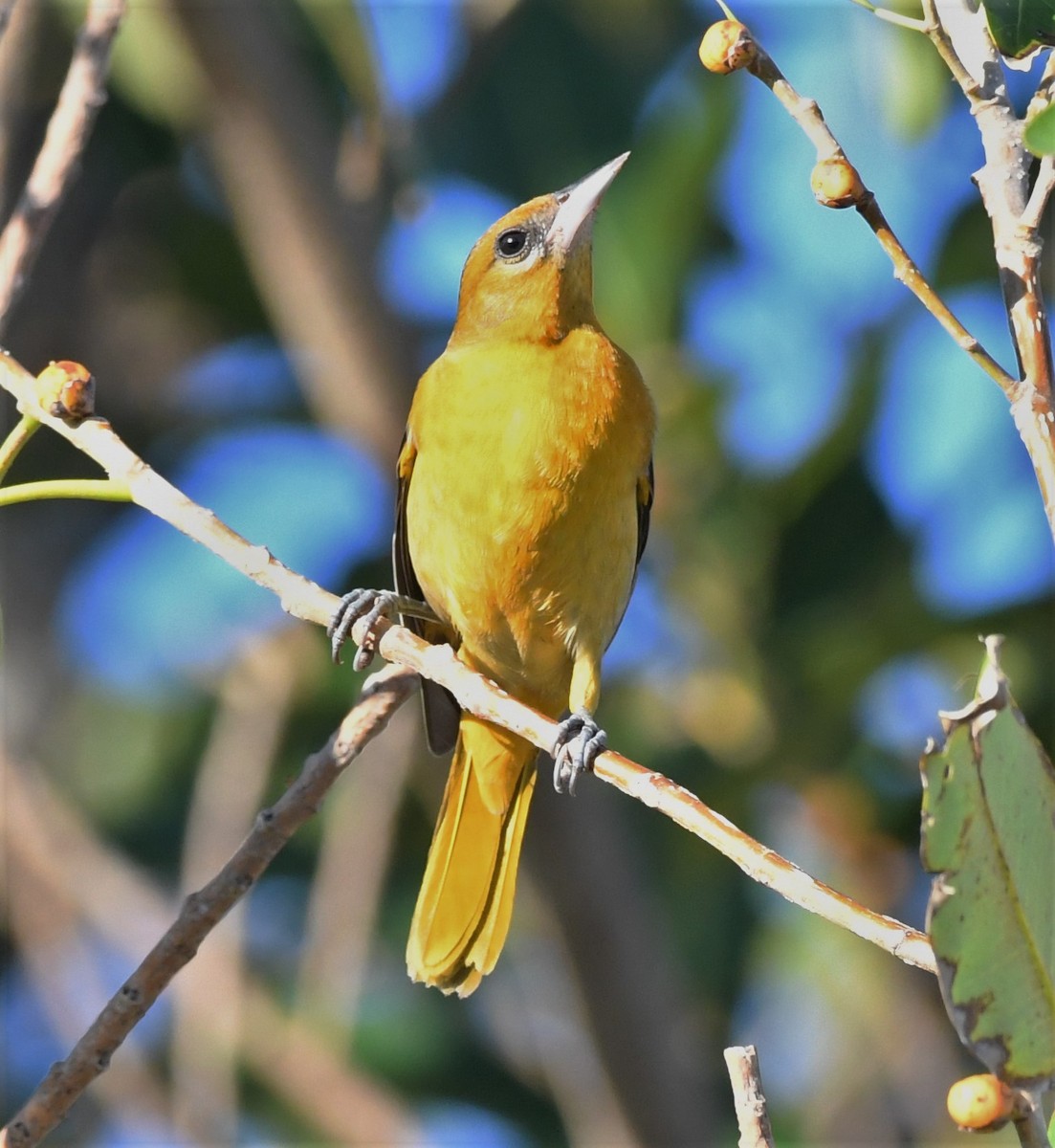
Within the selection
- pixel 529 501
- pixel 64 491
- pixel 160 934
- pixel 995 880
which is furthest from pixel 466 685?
pixel 160 934

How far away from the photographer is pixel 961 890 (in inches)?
51.1

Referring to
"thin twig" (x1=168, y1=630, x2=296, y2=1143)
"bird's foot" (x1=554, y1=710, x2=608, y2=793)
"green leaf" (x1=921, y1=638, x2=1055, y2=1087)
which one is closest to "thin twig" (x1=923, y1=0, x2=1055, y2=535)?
"green leaf" (x1=921, y1=638, x2=1055, y2=1087)

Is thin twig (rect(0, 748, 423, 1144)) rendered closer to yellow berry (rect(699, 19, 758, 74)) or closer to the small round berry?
the small round berry

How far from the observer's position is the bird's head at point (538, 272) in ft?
12.8

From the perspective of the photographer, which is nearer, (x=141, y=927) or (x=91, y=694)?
(x=141, y=927)

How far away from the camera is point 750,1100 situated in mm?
1415

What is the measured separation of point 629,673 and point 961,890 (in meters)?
3.85

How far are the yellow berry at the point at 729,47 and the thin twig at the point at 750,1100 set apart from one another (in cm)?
97

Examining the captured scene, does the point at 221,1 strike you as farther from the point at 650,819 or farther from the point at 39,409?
the point at 650,819

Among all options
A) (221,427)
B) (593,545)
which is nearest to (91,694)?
(221,427)

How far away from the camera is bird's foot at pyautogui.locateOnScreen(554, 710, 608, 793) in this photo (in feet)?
10.5

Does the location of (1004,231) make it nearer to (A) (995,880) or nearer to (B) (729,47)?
(B) (729,47)

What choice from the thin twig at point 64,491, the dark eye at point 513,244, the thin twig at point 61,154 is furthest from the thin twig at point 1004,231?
the dark eye at point 513,244

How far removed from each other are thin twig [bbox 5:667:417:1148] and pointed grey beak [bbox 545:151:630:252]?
179 centimetres
